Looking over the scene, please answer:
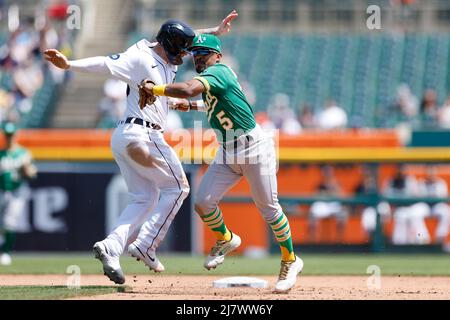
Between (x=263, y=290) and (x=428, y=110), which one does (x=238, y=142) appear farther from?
Answer: (x=428, y=110)

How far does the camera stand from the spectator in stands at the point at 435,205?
1675 cm

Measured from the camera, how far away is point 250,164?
29.6 feet

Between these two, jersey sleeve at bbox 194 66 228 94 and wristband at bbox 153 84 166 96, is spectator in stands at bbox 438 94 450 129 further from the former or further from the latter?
wristband at bbox 153 84 166 96

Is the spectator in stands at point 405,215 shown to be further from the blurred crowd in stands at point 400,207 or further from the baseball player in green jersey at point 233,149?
the baseball player in green jersey at point 233,149

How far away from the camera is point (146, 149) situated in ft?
30.3

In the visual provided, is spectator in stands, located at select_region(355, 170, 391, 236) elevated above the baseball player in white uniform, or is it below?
below

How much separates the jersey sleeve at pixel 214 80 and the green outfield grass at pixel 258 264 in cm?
374

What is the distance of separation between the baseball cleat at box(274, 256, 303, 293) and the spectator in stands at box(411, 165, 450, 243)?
7.86 m

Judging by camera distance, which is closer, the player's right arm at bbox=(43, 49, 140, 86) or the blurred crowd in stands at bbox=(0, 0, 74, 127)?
the player's right arm at bbox=(43, 49, 140, 86)

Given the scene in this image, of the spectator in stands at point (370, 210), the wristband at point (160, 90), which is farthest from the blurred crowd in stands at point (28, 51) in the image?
the wristband at point (160, 90)

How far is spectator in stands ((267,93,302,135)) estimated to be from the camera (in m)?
19.3

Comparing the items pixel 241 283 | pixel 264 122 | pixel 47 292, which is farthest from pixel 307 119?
pixel 47 292

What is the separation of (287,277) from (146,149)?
1614 millimetres

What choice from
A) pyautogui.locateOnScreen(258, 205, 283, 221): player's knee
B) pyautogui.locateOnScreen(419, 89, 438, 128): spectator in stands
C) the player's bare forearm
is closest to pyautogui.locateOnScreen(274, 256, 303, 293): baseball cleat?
pyautogui.locateOnScreen(258, 205, 283, 221): player's knee
